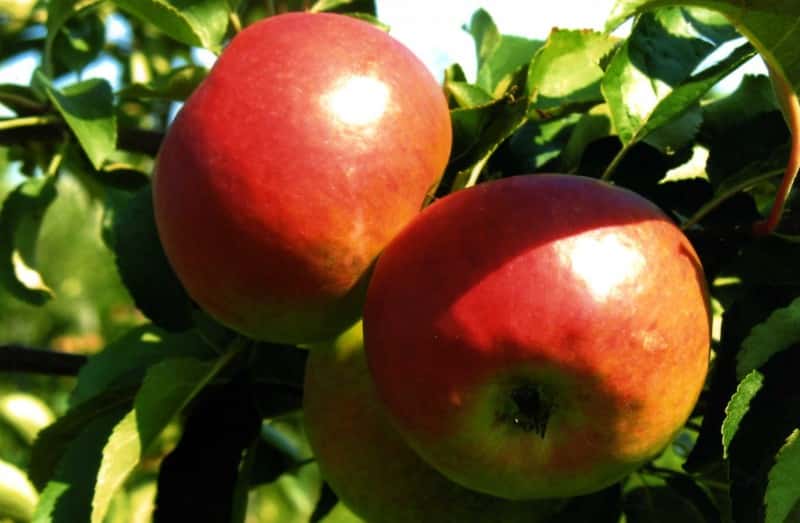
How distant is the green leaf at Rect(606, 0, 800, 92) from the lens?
2.38ft

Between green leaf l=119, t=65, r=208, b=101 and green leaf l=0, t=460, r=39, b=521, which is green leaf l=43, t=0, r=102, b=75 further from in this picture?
green leaf l=0, t=460, r=39, b=521

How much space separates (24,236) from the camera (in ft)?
4.60

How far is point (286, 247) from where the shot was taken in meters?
0.84

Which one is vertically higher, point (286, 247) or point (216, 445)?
point (286, 247)

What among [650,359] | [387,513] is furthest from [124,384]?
[650,359]

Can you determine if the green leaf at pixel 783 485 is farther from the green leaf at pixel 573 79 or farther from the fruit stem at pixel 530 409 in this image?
the green leaf at pixel 573 79

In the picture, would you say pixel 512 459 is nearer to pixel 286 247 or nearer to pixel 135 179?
pixel 286 247

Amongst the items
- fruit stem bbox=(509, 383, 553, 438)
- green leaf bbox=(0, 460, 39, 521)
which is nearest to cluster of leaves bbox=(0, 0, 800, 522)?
fruit stem bbox=(509, 383, 553, 438)

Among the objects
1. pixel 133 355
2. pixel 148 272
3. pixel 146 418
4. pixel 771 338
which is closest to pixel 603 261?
pixel 771 338

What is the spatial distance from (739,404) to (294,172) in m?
0.38

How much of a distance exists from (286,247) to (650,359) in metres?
0.28

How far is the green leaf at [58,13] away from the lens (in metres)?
1.26

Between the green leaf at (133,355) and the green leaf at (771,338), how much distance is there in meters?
0.57

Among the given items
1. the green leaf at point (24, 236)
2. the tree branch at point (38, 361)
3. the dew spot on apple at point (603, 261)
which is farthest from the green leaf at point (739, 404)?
the green leaf at point (24, 236)
